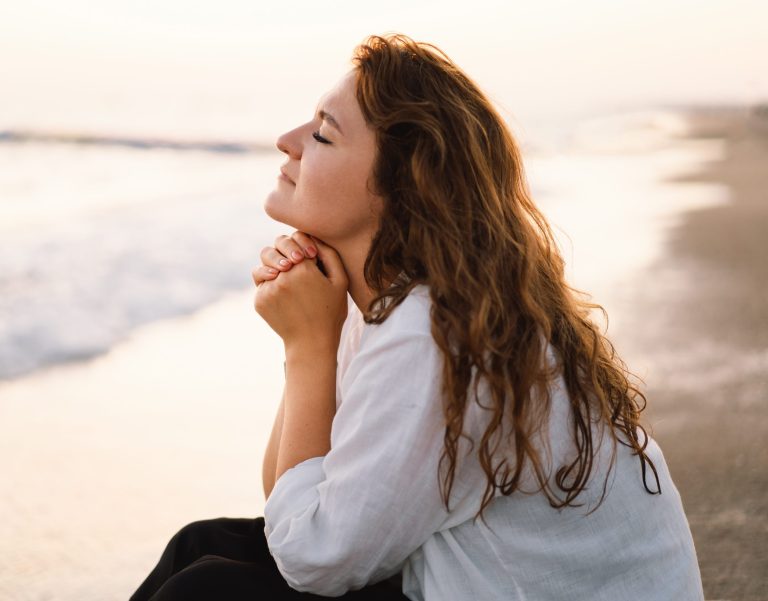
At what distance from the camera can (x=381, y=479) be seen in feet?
5.52

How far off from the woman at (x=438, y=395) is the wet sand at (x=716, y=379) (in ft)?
5.22

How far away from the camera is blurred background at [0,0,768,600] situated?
4.18 meters

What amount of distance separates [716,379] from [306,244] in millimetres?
3832

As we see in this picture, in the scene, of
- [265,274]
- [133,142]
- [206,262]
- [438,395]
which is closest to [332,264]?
[265,274]

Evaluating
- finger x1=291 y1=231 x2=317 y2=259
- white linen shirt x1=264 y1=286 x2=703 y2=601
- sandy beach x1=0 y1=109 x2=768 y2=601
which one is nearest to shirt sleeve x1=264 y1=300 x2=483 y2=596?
white linen shirt x1=264 y1=286 x2=703 y2=601

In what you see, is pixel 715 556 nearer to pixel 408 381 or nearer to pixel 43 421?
pixel 408 381

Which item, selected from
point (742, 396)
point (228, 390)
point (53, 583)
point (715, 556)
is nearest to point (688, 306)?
point (742, 396)

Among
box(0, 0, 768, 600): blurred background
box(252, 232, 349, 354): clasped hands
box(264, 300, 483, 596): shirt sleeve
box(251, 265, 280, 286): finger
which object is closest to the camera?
box(264, 300, 483, 596): shirt sleeve

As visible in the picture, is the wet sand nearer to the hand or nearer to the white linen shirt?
the white linen shirt

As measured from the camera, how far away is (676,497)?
6.43 ft

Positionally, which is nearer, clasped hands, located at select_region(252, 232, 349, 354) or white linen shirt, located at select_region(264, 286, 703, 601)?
white linen shirt, located at select_region(264, 286, 703, 601)

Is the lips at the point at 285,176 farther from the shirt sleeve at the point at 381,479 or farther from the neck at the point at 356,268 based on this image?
the shirt sleeve at the point at 381,479

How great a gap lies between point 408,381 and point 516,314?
29 cm

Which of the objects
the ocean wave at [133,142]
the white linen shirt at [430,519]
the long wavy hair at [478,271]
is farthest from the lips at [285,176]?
the ocean wave at [133,142]
